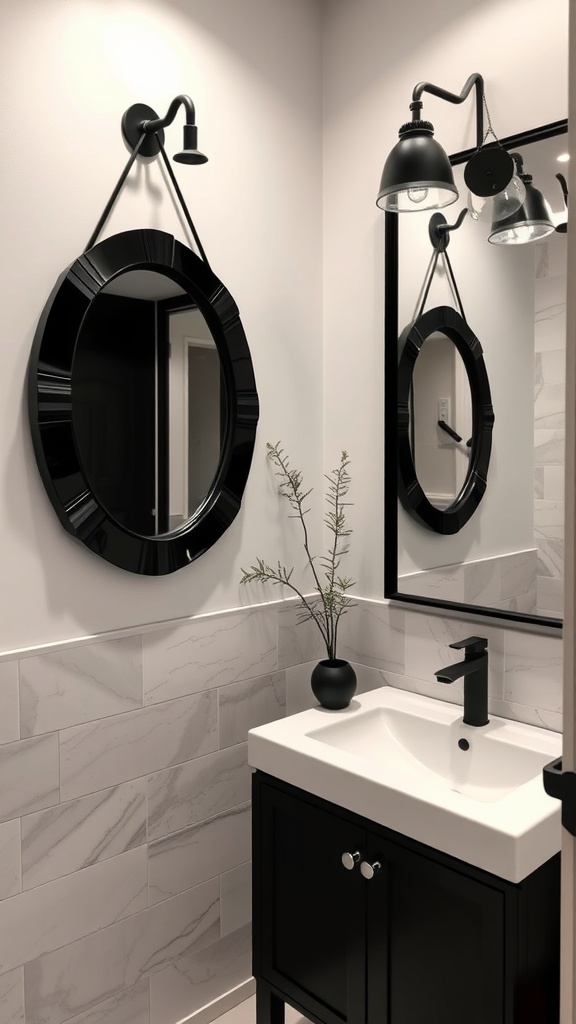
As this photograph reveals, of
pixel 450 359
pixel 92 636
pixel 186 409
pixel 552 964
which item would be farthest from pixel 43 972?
pixel 450 359

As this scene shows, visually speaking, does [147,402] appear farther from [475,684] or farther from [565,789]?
[565,789]

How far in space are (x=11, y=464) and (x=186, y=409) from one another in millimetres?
440

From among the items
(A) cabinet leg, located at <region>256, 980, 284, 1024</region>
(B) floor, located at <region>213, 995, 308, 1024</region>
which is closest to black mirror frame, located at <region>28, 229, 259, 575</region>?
(A) cabinet leg, located at <region>256, 980, 284, 1024</region>

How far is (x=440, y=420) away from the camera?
6.18 feet

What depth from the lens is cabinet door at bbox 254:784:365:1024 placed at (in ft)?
5.02

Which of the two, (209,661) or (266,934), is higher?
(209,661)

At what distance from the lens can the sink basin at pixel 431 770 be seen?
4.23 feet

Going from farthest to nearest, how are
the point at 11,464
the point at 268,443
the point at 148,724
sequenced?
the point at 268,443, the point at 148,724, the point at 11,464

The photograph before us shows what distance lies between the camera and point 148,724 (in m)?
1.78

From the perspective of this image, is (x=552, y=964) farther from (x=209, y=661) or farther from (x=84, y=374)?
(x=84, y=374)

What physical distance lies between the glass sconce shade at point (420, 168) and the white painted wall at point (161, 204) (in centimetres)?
49

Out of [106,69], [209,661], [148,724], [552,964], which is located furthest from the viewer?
[209,661]

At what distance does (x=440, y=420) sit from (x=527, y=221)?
48 cm

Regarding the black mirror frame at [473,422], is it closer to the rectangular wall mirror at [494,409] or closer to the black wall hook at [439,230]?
the rectangular wall mirror at [494,409]
